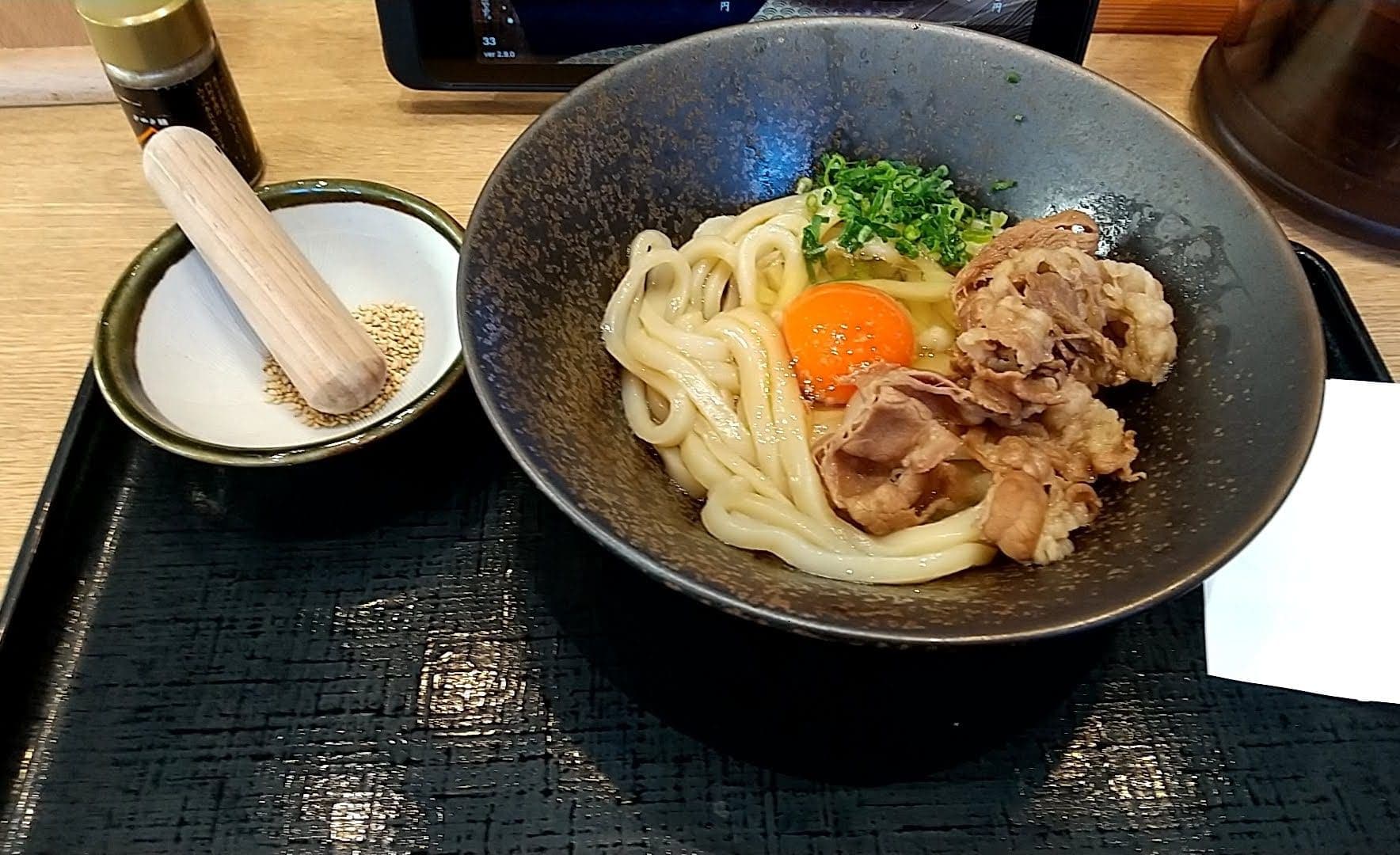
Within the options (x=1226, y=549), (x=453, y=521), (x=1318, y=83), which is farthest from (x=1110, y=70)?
(x=453, y=521)

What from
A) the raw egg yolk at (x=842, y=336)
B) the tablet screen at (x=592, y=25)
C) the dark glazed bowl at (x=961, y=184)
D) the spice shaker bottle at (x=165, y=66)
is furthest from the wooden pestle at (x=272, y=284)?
Answer: the raw egg yolk at (x=842, y=336)

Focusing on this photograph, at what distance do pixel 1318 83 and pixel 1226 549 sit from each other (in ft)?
4.42

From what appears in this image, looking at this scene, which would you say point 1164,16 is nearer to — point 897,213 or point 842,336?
point 897,213

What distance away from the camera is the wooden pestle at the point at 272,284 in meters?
1.61

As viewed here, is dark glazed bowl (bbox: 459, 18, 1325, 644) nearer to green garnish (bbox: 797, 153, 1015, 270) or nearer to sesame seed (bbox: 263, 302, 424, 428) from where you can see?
green garnish (bbox: 797, 153, 1015, 270)

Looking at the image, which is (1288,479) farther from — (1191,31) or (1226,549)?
(1191,31)

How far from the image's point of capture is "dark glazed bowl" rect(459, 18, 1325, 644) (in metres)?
1.16

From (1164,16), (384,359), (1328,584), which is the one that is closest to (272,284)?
(384,359)

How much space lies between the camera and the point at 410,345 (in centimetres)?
181

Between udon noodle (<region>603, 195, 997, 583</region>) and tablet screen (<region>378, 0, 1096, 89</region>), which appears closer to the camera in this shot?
udon noodle (<region>603, 195, 997, 583</region>)

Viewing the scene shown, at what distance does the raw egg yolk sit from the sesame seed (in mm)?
702

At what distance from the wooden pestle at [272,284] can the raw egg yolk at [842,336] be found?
0.73 m

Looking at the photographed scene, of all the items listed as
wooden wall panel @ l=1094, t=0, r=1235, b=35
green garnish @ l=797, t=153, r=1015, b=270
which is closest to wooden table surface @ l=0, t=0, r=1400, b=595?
wooden wall panel @ l=1094, t=0, r=1235, b=35

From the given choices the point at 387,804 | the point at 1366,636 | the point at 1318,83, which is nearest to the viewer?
the point at 387,804
